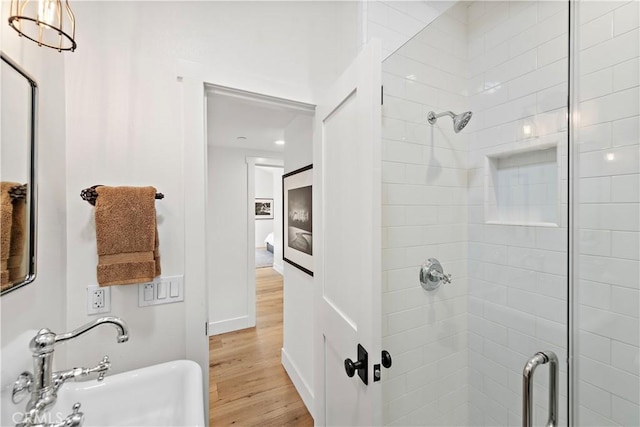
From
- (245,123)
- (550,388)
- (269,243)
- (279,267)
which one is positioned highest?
(245,123)

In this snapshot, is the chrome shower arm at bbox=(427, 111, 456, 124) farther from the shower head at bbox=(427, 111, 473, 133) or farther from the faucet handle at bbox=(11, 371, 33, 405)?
the faucet handle at bbox=(11, 371, 33, 405)

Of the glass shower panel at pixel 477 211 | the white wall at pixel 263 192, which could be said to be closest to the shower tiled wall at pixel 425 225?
the glass shower panel at pixel 477 211

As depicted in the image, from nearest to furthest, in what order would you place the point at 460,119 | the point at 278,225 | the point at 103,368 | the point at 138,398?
1. the point at 103,368
2. the point at 138,398
3. the point at 460,119
4. the point at 278,225

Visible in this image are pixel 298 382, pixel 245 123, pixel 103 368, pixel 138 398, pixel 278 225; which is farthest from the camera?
pixel 278 225

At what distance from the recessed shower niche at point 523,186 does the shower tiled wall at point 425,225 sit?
0.14m

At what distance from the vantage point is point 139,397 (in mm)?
961

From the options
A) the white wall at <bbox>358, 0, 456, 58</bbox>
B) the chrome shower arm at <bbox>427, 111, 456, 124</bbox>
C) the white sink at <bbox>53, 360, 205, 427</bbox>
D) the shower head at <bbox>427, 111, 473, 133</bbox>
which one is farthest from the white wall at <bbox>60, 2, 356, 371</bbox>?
the shower head at <bbox>427, 111, 473, 133</bbox>

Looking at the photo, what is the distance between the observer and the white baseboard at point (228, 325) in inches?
124

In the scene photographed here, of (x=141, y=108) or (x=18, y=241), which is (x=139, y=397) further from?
(x=141, y=108)

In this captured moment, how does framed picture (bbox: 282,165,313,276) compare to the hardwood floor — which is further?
framed picture (bbox: 282,165,313,276)

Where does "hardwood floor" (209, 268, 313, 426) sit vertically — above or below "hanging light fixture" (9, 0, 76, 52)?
below

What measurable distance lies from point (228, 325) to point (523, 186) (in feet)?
10.5

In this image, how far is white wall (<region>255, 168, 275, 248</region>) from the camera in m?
7.98

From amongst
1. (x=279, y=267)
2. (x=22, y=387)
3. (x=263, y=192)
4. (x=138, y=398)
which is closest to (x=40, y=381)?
(x=22, y=387)
